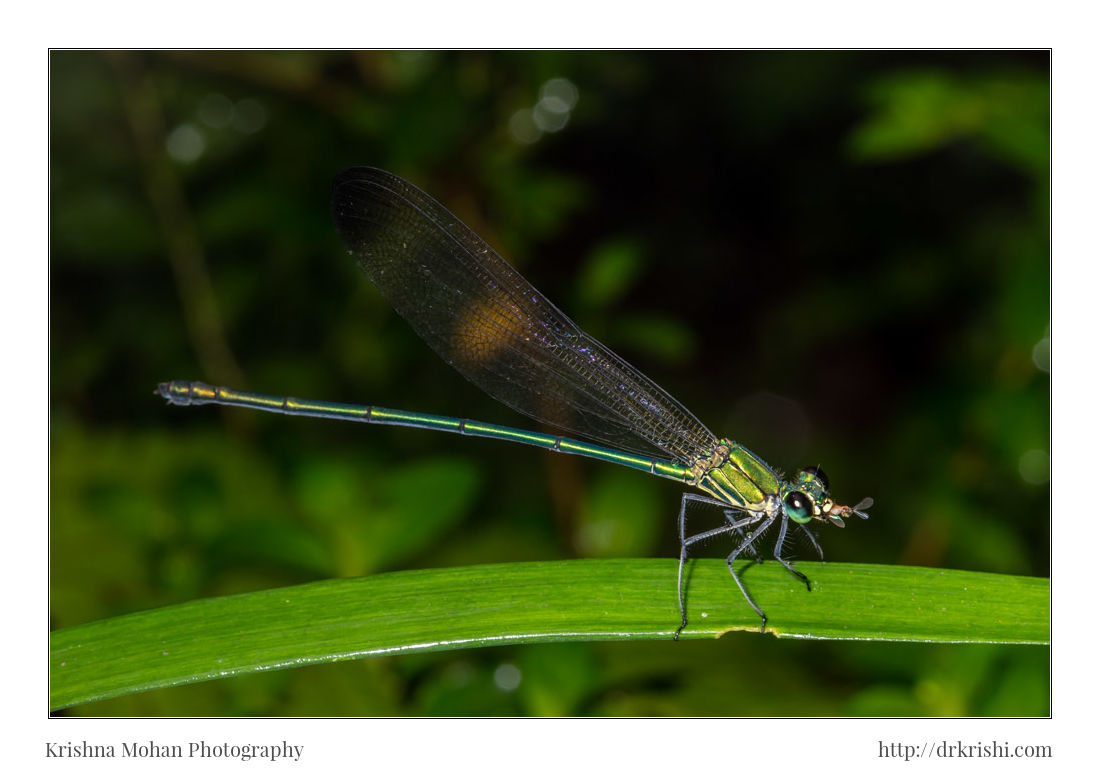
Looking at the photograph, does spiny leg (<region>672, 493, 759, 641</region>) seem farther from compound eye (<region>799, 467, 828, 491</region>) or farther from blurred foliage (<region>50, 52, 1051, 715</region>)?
blurred foliage (<region>50, 52, 1051, 715</region>)

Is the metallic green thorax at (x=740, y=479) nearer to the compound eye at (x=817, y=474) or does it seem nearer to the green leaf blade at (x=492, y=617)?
the compound eye at (x=817, y=474)

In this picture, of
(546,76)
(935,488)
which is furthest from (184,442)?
(935,488)

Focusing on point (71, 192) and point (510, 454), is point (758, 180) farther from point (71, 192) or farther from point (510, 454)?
point (71, 192)

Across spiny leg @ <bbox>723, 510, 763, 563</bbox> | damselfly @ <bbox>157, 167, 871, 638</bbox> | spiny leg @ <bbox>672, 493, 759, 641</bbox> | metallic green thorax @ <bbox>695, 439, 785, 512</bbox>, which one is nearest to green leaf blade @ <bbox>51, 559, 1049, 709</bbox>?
spiny leg @ <bbox>672, 493, 759, 641</bbox>

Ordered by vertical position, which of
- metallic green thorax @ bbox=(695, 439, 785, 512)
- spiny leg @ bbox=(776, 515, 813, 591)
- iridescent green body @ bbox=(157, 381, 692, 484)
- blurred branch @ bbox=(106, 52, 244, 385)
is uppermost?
blurred branch @ bbox=(106, 52, 244, 385)

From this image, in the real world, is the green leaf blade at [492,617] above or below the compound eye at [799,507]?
below

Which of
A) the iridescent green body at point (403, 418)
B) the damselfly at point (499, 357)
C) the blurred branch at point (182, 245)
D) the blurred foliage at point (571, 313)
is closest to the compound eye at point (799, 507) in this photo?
the damselfly at point (499, 357)

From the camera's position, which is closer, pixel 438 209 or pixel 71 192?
pixel 438 209
